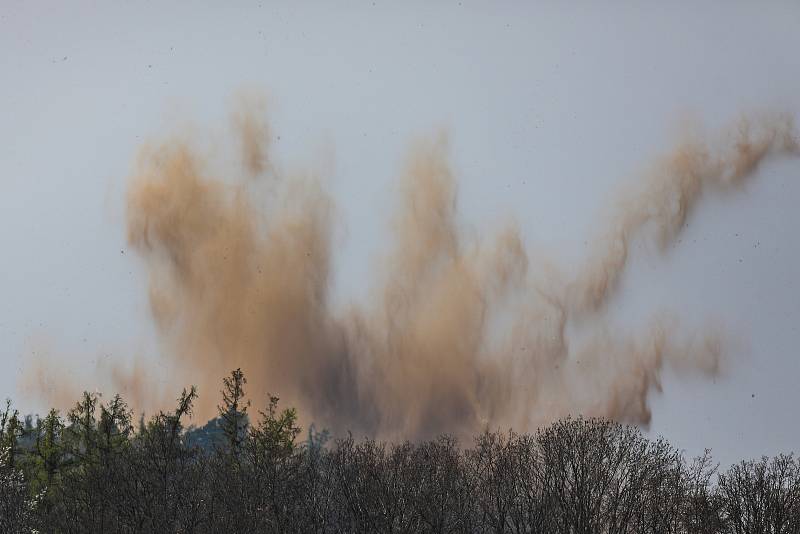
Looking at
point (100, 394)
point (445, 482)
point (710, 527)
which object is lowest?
point (710, 527)

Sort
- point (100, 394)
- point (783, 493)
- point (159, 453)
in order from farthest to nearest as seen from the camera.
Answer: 1. point (100, 394)
2. point (783, 493)
3. point (159, 453)

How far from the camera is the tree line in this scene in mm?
67312

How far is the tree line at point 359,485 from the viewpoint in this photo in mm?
67312

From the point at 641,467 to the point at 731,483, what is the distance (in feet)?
24.9

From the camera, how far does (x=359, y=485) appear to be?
73250 millimetres

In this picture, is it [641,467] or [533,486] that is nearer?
[641,467]

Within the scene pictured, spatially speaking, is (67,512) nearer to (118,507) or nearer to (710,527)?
(118,507)

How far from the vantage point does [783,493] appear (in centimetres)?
7788

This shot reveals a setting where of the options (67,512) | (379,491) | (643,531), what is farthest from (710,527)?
(67,512)

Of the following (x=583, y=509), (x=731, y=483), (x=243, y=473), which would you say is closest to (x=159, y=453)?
(x=243, y=473)

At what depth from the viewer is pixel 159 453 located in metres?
72.5

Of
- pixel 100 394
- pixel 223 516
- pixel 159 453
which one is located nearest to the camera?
pixel 223 516

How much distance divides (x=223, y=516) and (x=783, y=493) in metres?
46.4

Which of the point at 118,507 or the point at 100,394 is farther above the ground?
the point at 100,394
